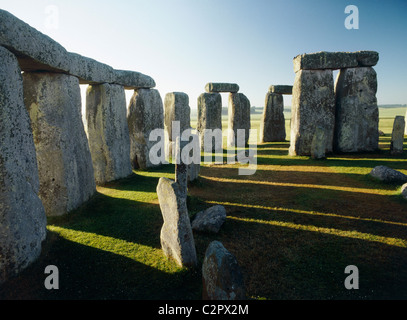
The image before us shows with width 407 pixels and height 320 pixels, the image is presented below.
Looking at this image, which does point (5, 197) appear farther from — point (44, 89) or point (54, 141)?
point (44, 89)

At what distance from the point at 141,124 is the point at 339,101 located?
8.21 m

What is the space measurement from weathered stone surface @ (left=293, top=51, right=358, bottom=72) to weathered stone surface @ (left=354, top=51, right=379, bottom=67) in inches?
7.9

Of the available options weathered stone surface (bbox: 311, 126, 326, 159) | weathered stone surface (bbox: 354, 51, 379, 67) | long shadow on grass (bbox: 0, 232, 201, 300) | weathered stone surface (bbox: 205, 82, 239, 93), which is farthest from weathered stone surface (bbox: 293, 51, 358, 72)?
long shadow on grass (bbox: 0, 232, 201, 300)

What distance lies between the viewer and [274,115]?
15688mm

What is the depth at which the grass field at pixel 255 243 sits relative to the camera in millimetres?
3146

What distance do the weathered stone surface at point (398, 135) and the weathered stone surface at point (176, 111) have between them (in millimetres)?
8255

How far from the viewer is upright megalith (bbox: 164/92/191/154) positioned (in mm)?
11711

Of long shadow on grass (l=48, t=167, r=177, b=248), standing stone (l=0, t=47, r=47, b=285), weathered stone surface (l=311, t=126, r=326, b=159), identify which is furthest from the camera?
weathered stone surface (l=311, t=126, r=326, b=159)

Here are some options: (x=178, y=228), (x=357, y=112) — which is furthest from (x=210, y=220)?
(x=357, y=112)

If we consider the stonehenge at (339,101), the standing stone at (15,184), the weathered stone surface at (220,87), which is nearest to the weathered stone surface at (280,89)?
the weathered stone surface at (220,87)

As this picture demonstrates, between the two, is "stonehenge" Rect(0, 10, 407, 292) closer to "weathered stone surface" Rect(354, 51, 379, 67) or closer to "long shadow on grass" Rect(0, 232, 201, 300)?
"weathered stone surface" Rect(354, 51, 379, 67)

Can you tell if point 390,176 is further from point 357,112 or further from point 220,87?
point 220,87

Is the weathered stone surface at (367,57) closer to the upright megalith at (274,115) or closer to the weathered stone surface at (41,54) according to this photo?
the upright megalith at (274,115)

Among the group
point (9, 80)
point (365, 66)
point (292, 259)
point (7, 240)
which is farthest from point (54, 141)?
point (365, 66)
